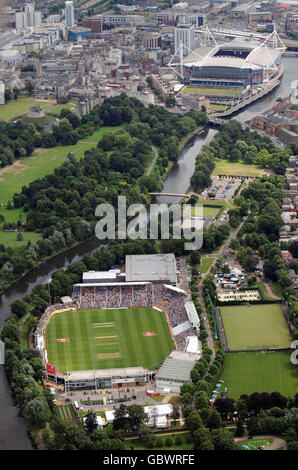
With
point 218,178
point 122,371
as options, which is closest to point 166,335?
point 122,371

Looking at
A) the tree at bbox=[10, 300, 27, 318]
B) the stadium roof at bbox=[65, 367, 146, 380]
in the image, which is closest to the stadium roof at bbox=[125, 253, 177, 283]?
the tree at bbox=[10, 300, 27, 318]

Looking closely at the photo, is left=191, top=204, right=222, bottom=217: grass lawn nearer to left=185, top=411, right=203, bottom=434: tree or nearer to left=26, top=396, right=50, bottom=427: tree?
left=185, top=411, right=203, bottom=434: tree

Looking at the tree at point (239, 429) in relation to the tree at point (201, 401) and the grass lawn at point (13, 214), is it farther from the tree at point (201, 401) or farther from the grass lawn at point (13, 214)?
the grass lawn at point (13, 214)

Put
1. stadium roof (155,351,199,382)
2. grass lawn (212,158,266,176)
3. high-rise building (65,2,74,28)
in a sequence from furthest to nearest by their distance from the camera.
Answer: high-rise building (65,2,74,28) < grass lawn (212,158,266,176) < stadium roof (155,351,199,382)

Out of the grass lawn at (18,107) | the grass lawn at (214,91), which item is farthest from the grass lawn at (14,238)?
the grass lawn at (214,91)

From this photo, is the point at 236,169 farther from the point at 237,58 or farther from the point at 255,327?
the point at 237,58

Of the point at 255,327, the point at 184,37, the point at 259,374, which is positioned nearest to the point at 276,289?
the point at 255,327

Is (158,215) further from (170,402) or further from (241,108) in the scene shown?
(241,108)
